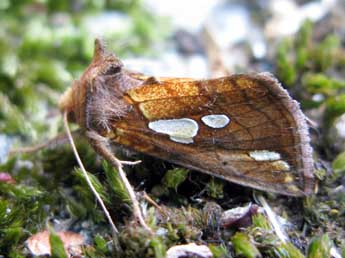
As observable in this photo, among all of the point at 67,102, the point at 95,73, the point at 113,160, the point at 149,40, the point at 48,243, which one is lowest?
the point at 48,243

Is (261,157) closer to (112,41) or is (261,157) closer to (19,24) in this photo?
(112,41)

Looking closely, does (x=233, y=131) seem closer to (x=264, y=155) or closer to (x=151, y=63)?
(x=264, y=155)

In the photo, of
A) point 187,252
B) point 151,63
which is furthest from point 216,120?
point 151,63

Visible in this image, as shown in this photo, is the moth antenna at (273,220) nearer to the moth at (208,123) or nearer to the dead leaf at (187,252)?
the moth at (208,123)

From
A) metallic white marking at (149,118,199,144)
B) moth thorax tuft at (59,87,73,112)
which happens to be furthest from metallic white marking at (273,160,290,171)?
moth thorax tuft at (59,87,73,112)

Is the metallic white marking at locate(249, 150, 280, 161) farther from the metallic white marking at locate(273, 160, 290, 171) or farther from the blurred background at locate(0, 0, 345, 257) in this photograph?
the blurred background at locate(0, 0, 345, 257)
